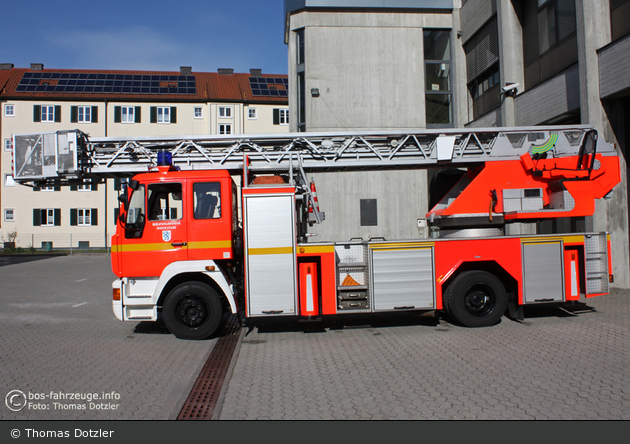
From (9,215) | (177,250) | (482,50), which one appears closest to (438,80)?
(482,50)

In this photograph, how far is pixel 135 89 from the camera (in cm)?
3775

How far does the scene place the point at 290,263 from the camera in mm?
6848

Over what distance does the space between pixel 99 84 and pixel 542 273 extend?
3956 cm

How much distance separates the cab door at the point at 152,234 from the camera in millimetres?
6871

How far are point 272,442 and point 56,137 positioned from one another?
21.5 feet

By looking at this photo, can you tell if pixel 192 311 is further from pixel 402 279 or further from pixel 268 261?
pixel 402 279

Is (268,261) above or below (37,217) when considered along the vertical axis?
below

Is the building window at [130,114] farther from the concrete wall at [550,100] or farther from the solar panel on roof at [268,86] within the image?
the concrete wall at [550,100]

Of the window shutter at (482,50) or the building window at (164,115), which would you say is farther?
the building window at (164,115)

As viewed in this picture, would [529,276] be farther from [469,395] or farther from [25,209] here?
[25,209]

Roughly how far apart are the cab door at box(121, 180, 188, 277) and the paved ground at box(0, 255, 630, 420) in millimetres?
1232

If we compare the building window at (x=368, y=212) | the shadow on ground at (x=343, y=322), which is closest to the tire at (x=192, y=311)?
the shadow on ground at (x=343, y=322)

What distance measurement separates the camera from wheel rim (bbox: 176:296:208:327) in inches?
269

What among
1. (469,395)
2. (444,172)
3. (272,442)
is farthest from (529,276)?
(272,442)
